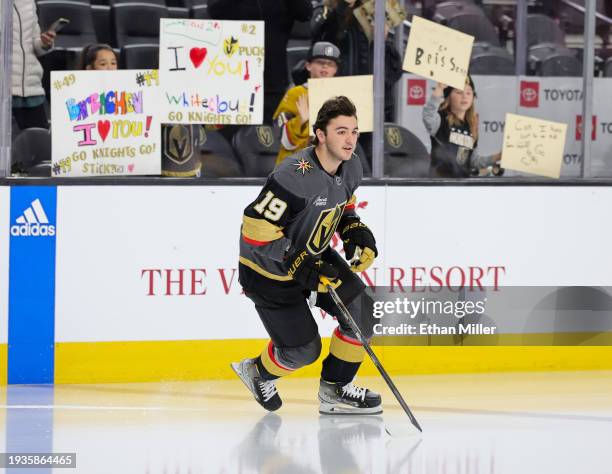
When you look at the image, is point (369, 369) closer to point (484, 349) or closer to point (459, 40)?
point (484, 349)

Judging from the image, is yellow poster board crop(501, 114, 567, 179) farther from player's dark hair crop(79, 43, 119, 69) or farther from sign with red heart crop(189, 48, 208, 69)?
player's dark hair crop(79, 43, 119, 69)

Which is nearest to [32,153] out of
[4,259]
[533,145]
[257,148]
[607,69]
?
[4,259]

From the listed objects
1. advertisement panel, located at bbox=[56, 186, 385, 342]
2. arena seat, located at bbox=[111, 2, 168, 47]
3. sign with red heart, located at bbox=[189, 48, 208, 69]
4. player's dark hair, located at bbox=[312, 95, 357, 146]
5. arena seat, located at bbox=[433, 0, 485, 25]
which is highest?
arena seat, located at bbox=[433, 0, 485, 25]

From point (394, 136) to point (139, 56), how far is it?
1339 millimetres

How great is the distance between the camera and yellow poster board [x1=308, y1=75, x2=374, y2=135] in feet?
19.7

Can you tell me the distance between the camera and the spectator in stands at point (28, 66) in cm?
565

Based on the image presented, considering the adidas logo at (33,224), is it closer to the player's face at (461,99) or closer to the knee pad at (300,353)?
the knee pad at (300,353)

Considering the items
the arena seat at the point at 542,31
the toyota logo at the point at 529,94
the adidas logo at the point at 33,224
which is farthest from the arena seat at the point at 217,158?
the arena seat at the point at 542,31

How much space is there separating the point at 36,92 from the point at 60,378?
1.38 meters

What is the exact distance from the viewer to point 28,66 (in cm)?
570

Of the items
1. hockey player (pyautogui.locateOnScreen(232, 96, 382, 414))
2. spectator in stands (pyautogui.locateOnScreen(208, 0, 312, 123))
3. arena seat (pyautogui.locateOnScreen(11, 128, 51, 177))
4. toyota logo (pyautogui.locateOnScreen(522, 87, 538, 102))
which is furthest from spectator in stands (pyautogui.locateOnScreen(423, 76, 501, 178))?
arena seat (pyautogui.locateOnScreen(11, 128, 51, 177))

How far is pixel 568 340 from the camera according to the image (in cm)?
610

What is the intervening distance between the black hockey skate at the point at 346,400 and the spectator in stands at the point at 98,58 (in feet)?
6.39

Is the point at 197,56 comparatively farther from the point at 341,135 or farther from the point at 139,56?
the point at 341,135
